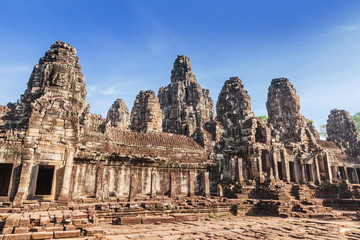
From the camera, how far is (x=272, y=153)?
69.5ft

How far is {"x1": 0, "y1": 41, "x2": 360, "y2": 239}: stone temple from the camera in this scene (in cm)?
1035

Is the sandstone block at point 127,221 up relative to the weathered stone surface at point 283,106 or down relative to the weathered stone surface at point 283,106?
down

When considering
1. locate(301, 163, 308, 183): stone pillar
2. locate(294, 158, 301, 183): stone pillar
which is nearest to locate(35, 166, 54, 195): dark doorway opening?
locate(294, 158, 301, 183): stone pillar

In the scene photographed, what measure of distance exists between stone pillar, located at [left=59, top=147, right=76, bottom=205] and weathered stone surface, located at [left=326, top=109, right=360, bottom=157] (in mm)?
39350

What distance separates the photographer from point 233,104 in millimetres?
29312

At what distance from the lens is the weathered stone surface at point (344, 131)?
36531 mm

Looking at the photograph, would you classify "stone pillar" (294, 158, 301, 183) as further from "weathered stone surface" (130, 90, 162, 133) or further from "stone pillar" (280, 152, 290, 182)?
"weathered stone surface" (130, 90, 162, 133)

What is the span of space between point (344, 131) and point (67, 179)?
44.4 metres

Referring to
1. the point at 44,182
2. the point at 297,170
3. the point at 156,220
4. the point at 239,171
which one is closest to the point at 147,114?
the point at 239,171

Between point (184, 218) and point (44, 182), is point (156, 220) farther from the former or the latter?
point (44, 182)

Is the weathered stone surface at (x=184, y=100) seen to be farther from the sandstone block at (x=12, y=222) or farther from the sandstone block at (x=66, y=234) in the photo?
the sandstone block at (x=12, y=222)

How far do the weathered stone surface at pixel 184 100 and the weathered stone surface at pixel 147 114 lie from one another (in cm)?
1585

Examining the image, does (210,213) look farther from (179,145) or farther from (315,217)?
(179,145)

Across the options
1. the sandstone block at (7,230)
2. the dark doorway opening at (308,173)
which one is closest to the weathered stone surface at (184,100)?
the dark doorway opening at (308,173)
